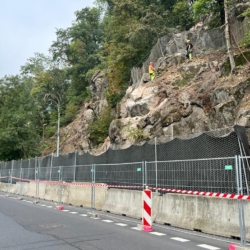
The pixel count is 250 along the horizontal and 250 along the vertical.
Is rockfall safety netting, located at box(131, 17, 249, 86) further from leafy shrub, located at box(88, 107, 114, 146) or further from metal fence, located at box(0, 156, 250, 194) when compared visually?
metal fence, located at box(0, 156, 250, 194)

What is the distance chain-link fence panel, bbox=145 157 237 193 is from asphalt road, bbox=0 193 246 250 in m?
1.59

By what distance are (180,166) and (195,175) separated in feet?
2.44

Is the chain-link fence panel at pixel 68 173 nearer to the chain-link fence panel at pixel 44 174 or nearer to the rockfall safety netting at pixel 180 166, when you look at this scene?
the rockfall safety netting at pixel 180 166

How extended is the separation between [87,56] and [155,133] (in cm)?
3439

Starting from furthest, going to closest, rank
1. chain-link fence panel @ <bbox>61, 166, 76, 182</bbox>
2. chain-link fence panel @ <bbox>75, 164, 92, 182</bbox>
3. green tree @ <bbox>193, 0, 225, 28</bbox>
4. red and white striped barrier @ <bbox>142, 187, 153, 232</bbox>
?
1. green tree @ <bbox>193, 0, 225, 28</bbox>
2. chain-link fence panel @ <bbox>61, 166, 76, 182</bbox>
3. chain-link fence panel @ <bbox>75, 164, 92, 182</bbox>
4. red and white striped barrier @ <bbox>142, 187, 153, 232</bbox>

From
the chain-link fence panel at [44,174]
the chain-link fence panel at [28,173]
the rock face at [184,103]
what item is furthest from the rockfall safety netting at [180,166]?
the chain-link fence panel at [28,173]

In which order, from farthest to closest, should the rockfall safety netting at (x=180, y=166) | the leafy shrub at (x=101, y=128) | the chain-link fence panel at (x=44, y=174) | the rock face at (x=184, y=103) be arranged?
the leafy shrub at (x=101, y=128) < the chain-link fence panel at (x=44, y=174) < the rock face at (x=184, y=103) < the rockfall safety netting at (x=180, y=166)

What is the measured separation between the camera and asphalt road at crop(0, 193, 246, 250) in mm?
7135

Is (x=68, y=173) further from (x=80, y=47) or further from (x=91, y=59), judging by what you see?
(x=80, y=47)

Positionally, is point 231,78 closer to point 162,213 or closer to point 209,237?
point 162,213

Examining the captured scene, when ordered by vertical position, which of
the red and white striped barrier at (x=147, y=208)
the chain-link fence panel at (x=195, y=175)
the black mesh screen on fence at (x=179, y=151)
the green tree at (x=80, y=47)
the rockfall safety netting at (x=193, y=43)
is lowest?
the red and white striped barrier at (x=147, y=208)

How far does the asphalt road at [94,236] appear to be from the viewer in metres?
7.14

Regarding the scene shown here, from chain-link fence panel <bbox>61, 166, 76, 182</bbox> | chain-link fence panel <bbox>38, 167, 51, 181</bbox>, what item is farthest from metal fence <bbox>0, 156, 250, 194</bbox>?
chain-link fence panel <bbox>38, 167, 51, 181</bbox>

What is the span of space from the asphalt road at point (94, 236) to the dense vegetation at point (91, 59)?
17655 mm
